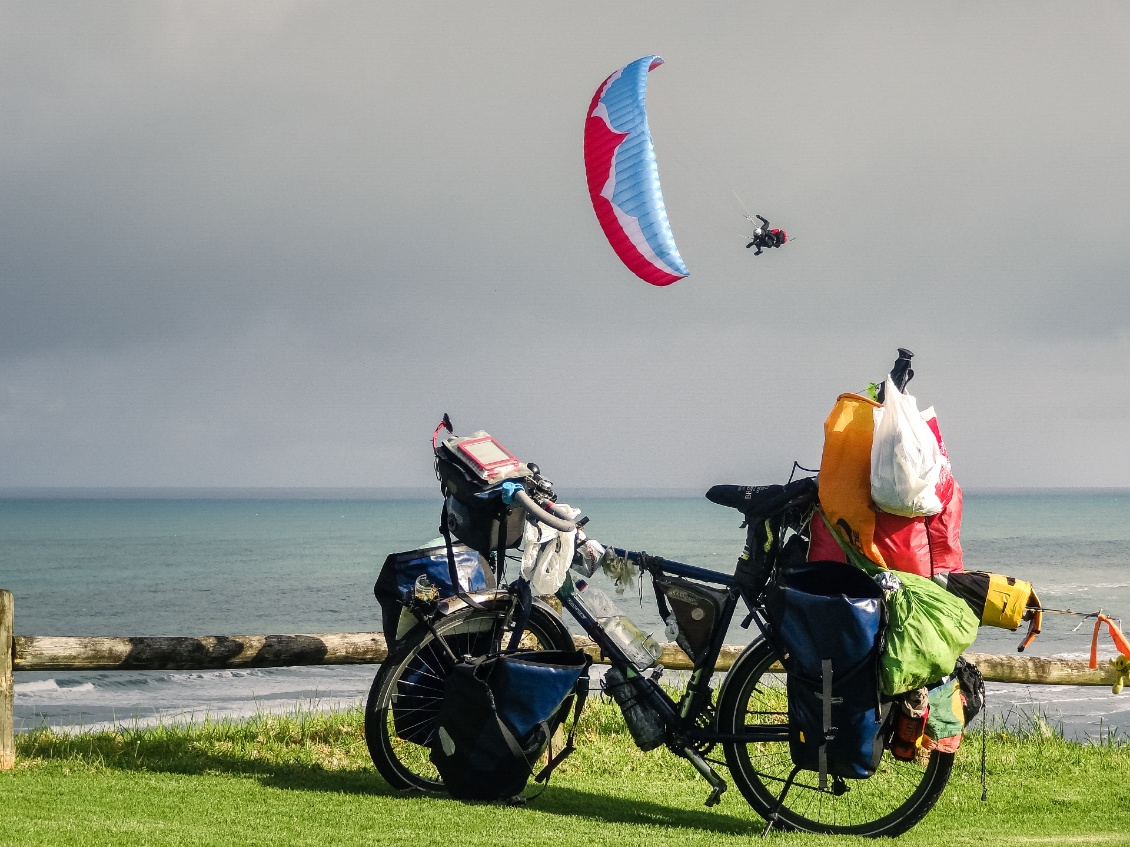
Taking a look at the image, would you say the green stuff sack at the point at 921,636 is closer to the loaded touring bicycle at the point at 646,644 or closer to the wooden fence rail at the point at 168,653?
the loaded touring bicycle at the point at 646,644

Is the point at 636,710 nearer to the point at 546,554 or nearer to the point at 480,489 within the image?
the point at 546,554

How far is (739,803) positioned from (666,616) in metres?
0.96

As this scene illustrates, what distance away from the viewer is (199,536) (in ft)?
211

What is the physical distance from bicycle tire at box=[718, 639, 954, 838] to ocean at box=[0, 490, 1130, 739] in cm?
55

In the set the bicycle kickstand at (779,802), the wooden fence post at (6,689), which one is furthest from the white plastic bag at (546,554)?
the wooden fence post at (6,689)

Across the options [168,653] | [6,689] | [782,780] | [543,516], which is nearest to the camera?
[543,516]

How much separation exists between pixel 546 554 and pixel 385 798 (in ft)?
3.94

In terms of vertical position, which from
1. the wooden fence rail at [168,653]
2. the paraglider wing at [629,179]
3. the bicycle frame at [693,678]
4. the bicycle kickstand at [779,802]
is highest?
the paraglider wing at [629,179]

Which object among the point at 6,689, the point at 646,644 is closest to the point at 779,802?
the point at 646,644

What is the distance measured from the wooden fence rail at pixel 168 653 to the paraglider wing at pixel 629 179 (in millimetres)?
4209

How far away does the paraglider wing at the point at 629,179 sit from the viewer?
8.34 metres

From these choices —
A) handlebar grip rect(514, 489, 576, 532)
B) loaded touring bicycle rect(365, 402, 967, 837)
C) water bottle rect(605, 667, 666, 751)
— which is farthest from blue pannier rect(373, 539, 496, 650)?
water bottle rect(605, 667, 666, 751)

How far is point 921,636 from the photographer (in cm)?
341

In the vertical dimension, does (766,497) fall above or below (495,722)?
above
